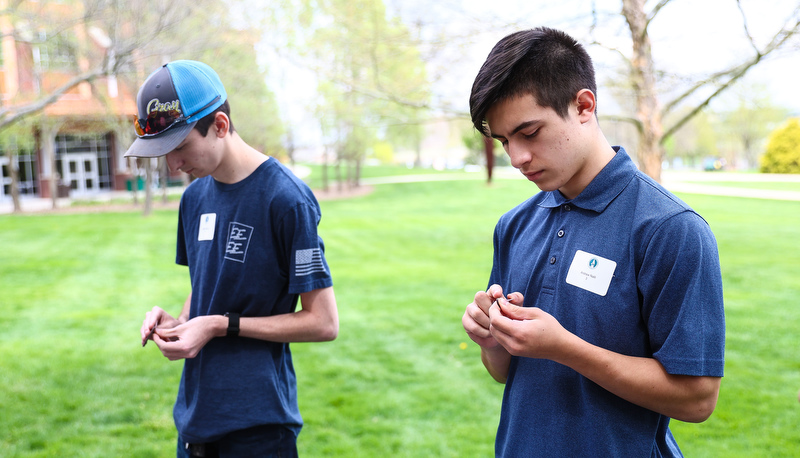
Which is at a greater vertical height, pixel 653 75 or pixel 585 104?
pixel 653 75

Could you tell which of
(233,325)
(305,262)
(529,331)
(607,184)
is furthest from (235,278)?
(607,184)

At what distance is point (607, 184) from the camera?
5.17 ft

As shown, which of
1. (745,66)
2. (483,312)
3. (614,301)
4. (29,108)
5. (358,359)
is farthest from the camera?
(29,108)

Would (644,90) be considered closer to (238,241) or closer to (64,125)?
(238,241)

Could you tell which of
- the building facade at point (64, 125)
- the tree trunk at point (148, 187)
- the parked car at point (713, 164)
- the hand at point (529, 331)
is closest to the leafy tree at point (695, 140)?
the parked car at point (713, 164)

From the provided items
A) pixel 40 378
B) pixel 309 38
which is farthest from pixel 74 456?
pixel 309 38

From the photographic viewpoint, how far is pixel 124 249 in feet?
50.3

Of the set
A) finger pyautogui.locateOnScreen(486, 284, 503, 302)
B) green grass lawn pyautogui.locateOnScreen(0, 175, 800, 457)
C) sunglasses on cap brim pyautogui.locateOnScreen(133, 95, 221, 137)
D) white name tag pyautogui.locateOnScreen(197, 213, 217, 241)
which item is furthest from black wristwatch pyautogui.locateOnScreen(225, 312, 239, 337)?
green grass lawn pyautogui.locateOnScreen(0, 175, 800, 457)

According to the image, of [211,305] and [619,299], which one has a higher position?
[619,299]

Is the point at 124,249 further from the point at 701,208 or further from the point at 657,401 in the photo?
the point at 701,208

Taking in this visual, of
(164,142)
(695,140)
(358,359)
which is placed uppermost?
(695,140)

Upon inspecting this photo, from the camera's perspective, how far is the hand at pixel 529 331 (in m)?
1.42

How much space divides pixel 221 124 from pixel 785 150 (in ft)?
164

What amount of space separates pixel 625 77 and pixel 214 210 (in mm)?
6637
